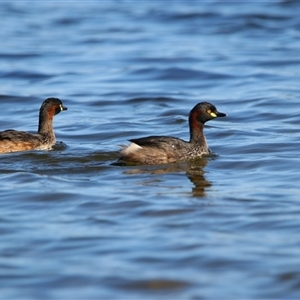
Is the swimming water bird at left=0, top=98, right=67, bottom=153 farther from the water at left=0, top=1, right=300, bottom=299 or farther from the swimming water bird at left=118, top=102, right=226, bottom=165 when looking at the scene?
the swimming water bird at left=118, top=102, right=226, bottom=165

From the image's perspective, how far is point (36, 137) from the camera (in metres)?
13.8

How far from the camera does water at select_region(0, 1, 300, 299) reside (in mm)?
7965

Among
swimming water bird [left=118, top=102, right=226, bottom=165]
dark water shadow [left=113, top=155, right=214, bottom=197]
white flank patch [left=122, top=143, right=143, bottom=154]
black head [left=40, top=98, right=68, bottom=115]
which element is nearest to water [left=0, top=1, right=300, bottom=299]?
dark water shadow [left=113, top=155, right=214, bottom=197]

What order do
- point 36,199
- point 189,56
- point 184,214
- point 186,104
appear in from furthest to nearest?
1. point 189,56
2. point 186,104
3. point 36,199
4. point 184,214

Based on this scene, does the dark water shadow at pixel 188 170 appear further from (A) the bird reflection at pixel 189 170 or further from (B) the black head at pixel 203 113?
(B) the black head at pixel 203 113

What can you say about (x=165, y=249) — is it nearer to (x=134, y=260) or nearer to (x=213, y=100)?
(x=134, y=260)

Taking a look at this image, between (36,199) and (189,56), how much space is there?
13.8 m

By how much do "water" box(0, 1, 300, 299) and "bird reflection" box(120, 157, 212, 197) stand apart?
0.03 m

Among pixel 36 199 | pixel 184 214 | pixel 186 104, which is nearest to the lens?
pixel 184 214

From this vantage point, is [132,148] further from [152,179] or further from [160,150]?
[152,179]

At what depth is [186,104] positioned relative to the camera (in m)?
18.0

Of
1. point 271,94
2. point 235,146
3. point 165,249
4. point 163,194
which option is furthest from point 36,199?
point 271,94

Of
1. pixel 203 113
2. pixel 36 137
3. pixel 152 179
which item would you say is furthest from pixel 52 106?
pixel 152 179

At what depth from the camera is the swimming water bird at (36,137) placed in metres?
13.2
